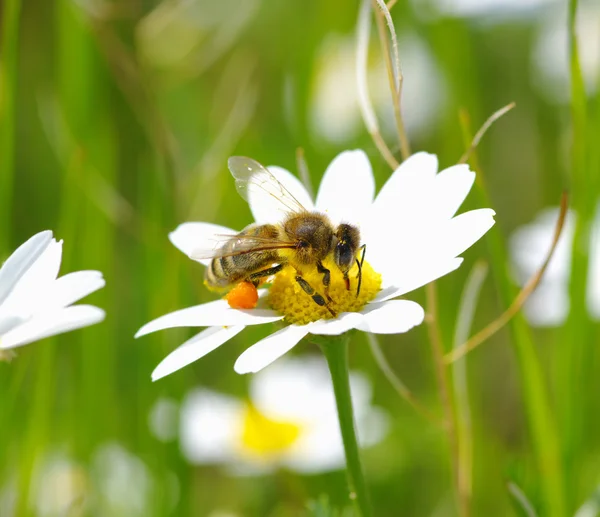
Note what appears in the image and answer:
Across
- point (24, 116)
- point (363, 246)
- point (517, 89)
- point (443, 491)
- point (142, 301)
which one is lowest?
point (443, 491)

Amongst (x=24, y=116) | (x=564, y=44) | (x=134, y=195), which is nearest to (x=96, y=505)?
(x=134, y=195)

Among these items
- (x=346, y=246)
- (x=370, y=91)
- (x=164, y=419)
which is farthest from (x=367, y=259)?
(x=370, y=91)

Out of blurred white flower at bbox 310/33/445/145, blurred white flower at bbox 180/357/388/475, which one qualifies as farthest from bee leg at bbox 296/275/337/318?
blurred white flower at bbox 310/33/445/145

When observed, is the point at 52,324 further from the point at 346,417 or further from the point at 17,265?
the point at 346,417

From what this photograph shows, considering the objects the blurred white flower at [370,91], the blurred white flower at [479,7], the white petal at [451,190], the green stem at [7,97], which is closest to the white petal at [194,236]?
the white petal at [451,190]

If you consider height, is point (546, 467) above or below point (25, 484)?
below

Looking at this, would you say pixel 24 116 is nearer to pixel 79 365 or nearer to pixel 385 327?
pixel 79 365

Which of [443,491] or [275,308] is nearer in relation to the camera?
[275,308]
